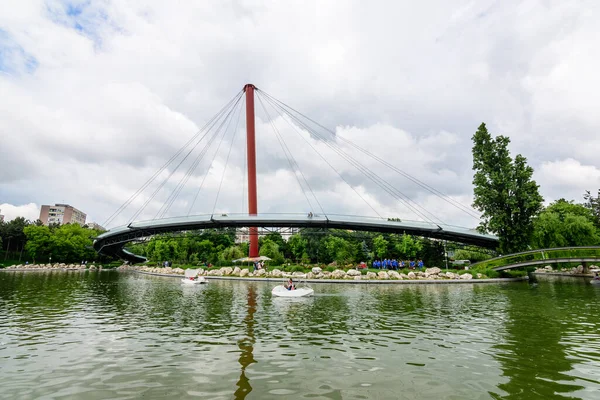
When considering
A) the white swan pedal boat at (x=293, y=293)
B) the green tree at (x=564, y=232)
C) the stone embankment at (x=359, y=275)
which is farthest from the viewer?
the green tree at (x=564, y=232)

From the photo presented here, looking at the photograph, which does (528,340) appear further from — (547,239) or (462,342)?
(547,239)

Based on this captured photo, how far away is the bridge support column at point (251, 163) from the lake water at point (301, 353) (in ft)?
122

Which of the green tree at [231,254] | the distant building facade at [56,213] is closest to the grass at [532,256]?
the green tree at [231,254]

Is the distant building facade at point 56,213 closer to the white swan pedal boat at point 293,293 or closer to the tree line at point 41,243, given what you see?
the tree line at point 41,243

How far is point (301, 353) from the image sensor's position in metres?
9.84

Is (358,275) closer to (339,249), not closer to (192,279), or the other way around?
(192,279)

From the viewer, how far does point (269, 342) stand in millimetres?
11102

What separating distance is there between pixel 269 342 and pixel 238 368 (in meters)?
2.70

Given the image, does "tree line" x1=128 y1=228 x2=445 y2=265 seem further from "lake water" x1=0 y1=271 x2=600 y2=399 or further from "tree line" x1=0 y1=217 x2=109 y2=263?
"lake water" x1=0 y1=271 x2=600 y2=399

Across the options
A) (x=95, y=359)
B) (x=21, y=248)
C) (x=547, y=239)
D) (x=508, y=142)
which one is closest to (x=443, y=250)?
(x=547, y=239)

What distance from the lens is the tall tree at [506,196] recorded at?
3781cm

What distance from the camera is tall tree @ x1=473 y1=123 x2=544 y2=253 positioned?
37.8 m

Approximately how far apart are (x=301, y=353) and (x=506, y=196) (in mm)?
37588

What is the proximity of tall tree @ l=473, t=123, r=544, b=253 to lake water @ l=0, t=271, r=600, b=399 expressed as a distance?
22.2m
